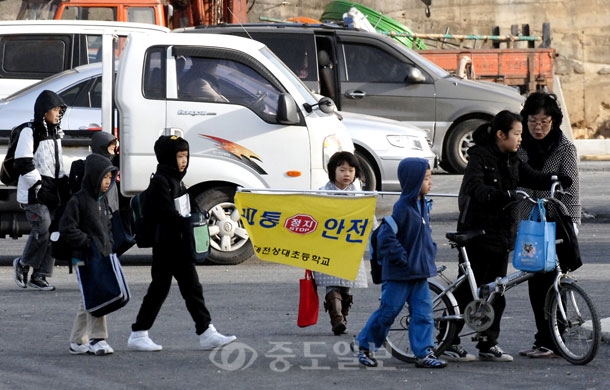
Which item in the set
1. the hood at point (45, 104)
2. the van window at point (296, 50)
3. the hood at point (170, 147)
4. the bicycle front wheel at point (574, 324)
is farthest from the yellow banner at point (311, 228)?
the van window at point (296, 50)

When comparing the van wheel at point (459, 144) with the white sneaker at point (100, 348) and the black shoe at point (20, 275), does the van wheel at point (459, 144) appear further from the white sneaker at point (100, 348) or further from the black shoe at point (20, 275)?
the white sneaker at point (100, 348)

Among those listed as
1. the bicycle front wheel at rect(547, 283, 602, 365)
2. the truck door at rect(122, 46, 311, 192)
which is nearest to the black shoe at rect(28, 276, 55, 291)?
the truck door at rect(122, 46, 311, 192)

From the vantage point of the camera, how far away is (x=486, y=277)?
862 cm

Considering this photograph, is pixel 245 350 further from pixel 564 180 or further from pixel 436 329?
pixel 564 180

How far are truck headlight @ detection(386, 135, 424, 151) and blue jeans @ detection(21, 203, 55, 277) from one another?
5642mm

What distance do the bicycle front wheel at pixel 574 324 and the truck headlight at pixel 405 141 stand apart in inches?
313

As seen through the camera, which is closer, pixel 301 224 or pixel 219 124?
pixel 301 224

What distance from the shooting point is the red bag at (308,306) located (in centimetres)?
939

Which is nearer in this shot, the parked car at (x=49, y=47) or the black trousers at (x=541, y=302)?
the black trousers at (x=541, y=302)

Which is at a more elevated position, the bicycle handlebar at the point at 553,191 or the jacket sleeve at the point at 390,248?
the bicycle handlebar at the point at 553,191

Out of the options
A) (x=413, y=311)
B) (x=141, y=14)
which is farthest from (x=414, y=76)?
Answer: (x=413, y=311)

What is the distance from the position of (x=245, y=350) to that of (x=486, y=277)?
5.30 feet

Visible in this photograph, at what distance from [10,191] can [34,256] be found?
1429mm

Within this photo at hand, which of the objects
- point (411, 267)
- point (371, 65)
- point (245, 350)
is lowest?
point (245, 350)
